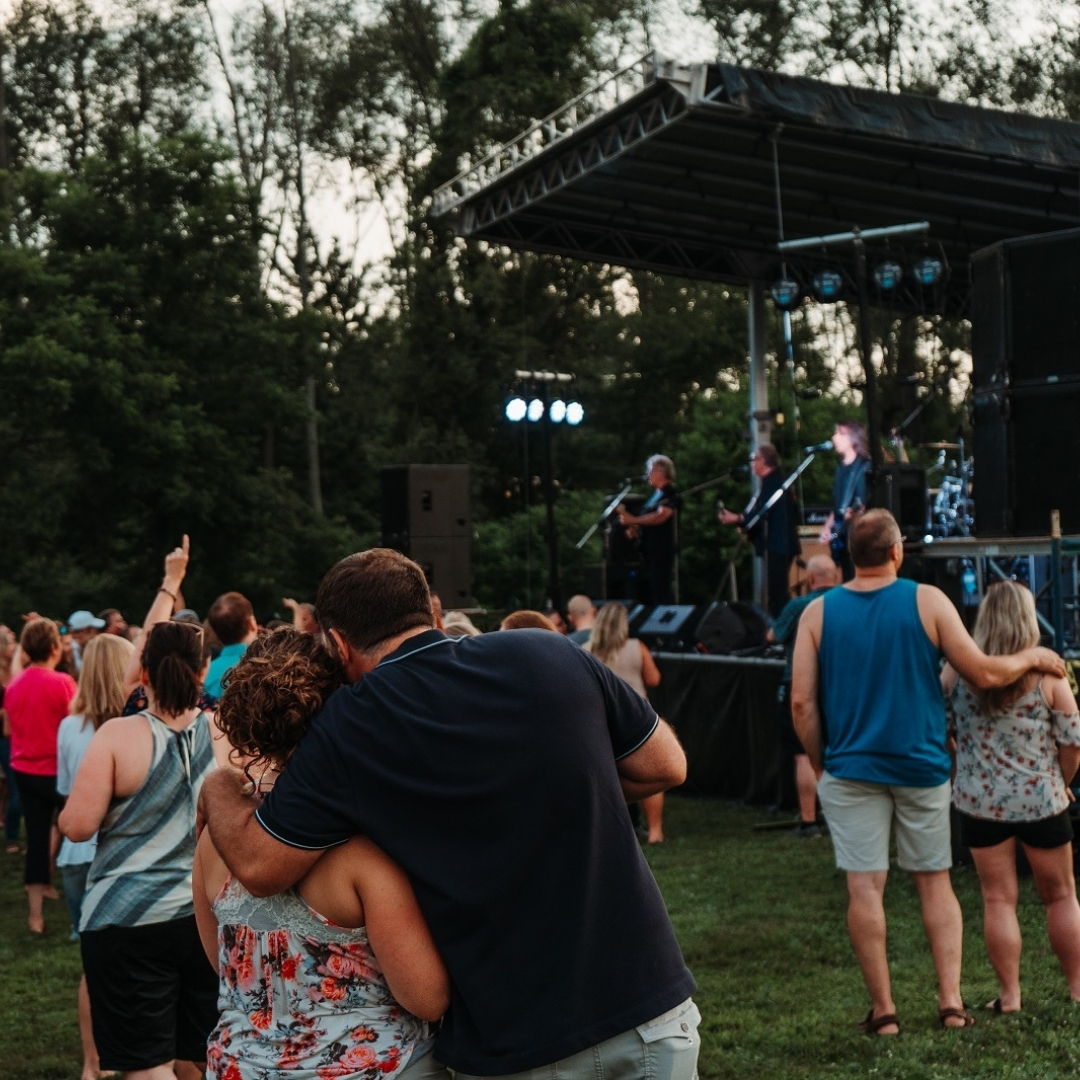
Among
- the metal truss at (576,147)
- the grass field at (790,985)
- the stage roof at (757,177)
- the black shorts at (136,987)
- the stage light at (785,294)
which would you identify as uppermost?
the metal truss at (576,147)

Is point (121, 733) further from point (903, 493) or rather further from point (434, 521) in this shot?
point (903, 493)

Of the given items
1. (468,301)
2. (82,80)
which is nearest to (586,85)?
(468,301)

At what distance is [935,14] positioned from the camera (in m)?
28.4

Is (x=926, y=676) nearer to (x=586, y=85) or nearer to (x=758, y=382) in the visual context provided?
(x=758, y=382)

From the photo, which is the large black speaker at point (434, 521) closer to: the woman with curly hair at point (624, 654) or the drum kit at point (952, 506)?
the woman with curly hair at point (624, 654)

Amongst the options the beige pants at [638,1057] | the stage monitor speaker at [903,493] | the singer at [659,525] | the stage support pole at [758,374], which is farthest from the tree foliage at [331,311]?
the beige pants at [638,1057]

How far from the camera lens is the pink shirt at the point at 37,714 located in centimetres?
785

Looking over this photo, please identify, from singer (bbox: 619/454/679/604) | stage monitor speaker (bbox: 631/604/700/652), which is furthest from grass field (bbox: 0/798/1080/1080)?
singer (bbox: 619/454/679/604)

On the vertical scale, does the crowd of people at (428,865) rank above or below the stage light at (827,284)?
below

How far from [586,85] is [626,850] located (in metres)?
30.9

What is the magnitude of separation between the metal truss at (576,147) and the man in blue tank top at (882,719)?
9548mm

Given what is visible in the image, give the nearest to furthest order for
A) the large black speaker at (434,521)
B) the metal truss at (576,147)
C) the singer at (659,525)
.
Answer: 1. the large black speaker at (434,521)
2. the metal truss at (576,147)
3. the singer at (659,525)

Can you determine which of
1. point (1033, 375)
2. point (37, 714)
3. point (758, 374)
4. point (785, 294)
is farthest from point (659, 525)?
point (37, 714)

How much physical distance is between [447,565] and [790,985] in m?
5.30
